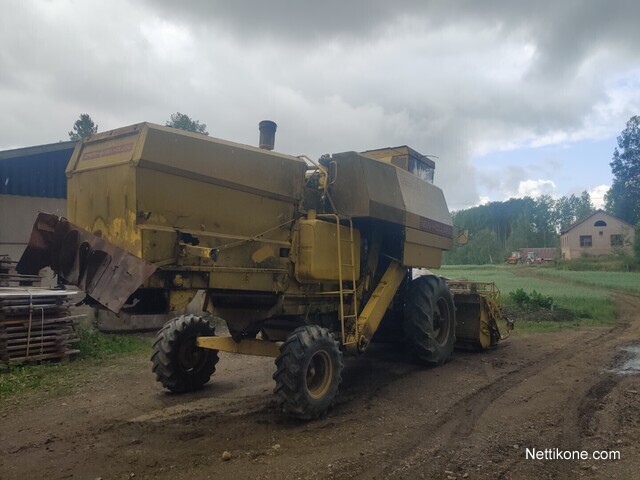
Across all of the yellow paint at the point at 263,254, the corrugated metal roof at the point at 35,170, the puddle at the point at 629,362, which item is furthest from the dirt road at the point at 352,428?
the corrugated metal roof at the point at 35,170

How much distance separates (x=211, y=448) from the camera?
486 centimetres

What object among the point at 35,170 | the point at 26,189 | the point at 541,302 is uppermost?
the point at 35,170

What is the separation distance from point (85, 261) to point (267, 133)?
2.84 meters

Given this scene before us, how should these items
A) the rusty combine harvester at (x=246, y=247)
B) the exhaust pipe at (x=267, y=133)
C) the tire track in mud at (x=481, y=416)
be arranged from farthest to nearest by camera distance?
1. the exhaust pipe at (x=267, y=133)
2. the rusty combine harvester at (x=246, y=247)
3. the tire track in mud at (x=481, y=416)

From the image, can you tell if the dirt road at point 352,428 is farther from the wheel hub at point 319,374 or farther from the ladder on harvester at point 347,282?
the ladder on harvester at point 347,282

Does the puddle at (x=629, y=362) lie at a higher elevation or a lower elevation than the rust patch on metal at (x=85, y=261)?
lower

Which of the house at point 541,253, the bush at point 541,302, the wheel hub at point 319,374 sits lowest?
the wheel hub at point 319,374

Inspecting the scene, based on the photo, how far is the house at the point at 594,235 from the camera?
6353 centimetres

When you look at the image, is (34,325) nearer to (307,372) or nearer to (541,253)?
(307,372)

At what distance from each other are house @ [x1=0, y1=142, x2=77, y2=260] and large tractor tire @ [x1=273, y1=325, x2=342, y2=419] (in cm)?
1065

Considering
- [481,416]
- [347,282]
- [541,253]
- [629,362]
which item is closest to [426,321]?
[347,282]

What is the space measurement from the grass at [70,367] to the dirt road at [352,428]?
1.41ft

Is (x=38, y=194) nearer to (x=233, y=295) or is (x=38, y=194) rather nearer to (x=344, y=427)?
(x=233, y=295)

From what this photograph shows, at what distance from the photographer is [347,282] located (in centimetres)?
723
